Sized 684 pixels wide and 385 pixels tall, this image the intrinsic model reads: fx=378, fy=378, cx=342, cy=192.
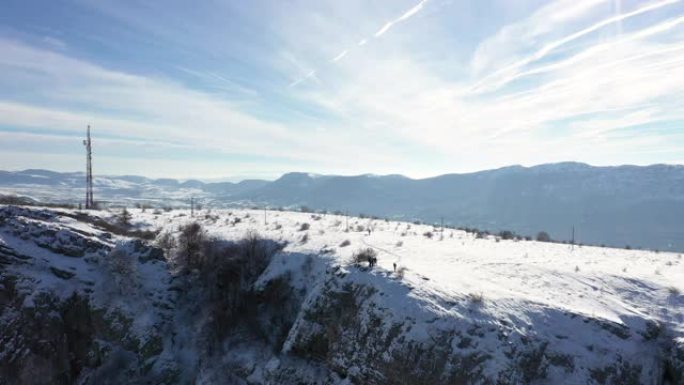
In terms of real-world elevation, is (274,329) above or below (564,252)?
below

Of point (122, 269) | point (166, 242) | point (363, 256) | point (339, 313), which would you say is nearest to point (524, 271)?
point (363, 256)

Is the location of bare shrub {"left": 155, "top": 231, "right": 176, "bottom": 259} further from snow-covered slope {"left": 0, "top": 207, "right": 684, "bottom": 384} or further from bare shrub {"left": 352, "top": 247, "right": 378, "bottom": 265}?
bare shrub {"left": 352, "top": 247, "right": 378, "bottom": 265}

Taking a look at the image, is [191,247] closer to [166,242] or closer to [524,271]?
[166,242]

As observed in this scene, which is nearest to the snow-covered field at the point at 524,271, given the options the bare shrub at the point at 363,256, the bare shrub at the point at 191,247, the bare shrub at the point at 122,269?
the bare shrub at the point at 363,256

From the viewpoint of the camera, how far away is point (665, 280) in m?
17.9

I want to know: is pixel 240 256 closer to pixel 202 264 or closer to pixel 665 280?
pixel 202 264

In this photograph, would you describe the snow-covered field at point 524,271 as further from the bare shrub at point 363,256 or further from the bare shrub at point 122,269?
the bare shrub at point 122,269

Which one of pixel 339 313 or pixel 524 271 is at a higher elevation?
pixel 524 271

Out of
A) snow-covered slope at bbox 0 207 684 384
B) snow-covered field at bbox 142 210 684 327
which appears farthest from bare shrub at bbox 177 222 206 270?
snow-covered field at bbox 142 210 684 327

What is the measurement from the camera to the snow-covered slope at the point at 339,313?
527 inches

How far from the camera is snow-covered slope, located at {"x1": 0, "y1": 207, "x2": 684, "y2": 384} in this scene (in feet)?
43.9

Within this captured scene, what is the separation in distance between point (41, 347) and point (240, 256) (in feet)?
32.9

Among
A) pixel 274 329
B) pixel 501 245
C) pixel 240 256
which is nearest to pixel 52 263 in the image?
pixel 240 256

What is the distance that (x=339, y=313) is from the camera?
53.7 ft
